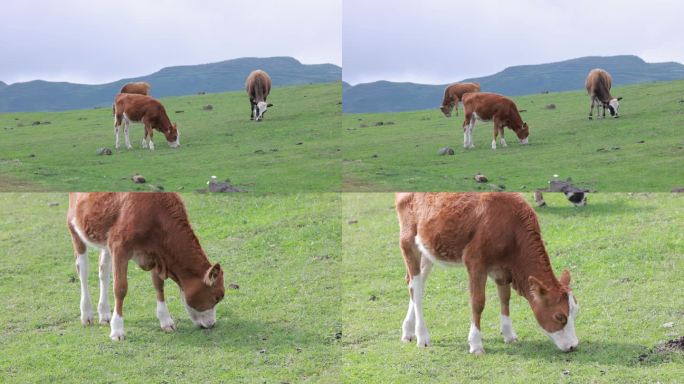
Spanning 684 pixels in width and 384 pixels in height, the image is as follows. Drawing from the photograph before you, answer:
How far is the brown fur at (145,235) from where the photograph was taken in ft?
26.9

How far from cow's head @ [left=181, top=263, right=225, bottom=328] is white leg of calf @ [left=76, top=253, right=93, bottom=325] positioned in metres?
1.03

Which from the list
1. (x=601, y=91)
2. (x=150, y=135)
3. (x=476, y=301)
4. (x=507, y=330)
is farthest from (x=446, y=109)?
(x=507, y=330)

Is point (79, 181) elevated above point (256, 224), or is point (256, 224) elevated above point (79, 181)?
point (79, 181)

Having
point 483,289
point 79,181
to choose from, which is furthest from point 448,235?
point 79,181

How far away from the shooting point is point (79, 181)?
18.8 ft

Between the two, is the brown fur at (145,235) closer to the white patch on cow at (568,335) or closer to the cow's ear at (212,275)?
the cow's ear at (212,275)

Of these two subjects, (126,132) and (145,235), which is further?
(145,235)

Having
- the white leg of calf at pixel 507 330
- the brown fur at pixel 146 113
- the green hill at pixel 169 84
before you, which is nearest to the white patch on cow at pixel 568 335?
the white leg of calf at pixel 507 330

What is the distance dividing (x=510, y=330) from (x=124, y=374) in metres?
3.81

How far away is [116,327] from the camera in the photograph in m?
8.66

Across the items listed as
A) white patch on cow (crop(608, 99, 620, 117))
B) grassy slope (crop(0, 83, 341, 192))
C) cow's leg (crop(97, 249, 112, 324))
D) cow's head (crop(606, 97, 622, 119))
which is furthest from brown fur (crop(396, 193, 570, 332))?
cow's leg (crop(97, 249, 112, 324))

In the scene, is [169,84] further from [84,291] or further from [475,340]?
[475,340]

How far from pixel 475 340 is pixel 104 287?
12.3 ft

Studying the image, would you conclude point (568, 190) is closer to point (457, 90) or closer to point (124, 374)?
point (457, 90)
